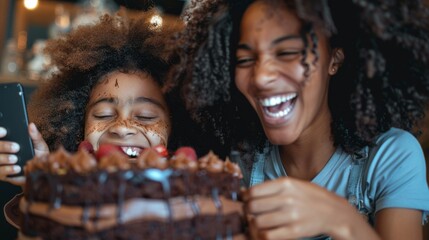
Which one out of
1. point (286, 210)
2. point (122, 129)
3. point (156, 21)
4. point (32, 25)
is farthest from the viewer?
point (32, 25)

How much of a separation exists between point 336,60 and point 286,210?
468 mm

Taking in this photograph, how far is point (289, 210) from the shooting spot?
96 centimetres

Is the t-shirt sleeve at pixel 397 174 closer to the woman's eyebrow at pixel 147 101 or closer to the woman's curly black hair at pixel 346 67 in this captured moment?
the woman's curly black hair at pixel 346 67

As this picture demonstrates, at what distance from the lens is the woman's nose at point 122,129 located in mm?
1394

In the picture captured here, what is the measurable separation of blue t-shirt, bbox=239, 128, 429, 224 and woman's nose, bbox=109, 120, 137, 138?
1.07 feet

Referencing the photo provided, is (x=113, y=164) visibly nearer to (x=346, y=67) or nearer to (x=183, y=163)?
(x=183, y=163)

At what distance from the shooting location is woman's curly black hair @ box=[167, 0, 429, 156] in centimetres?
112

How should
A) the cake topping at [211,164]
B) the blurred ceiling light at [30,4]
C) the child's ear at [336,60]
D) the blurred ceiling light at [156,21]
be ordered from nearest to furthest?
the cake topping at [211,164], the child's ear at [336,60], the blurred ceiling light at [156,21], the blurred ceiling light at [30,4]

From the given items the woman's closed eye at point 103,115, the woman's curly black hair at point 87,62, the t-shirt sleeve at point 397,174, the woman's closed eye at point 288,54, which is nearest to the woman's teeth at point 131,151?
the woman's closed eye at point 103,115

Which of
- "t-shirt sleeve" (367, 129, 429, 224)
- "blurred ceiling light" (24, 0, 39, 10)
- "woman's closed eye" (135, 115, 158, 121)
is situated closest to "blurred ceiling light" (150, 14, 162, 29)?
"woman's closed eye" (135, 115, 158, 121)

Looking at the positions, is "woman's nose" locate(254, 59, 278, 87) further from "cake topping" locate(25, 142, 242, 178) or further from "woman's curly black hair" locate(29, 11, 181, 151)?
"woman's curly black hair" locate(29, 11, 181, 151)

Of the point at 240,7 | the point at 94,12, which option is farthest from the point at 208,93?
the point at 94,12

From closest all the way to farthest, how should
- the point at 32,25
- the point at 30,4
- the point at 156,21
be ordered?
the point at 156,21, the point at 30,4, the point at 32,25

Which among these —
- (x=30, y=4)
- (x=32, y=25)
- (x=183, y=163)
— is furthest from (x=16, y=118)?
(x=32, y=25)
